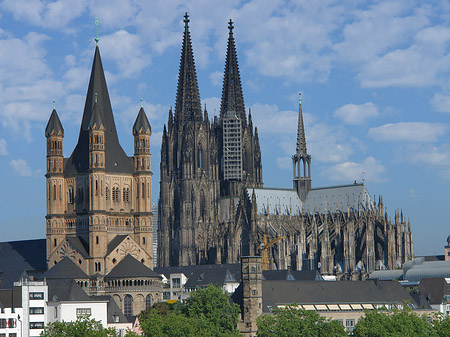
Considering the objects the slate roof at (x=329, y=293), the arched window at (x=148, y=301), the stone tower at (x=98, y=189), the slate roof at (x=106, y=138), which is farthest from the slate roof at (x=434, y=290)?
the slate roof at (x=106, y=138)

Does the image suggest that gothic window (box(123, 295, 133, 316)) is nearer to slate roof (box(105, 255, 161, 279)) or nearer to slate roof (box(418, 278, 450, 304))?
slate roof (box(105, 255, 161, 279))

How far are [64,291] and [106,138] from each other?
110 feet

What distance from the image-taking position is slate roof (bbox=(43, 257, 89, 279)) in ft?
511

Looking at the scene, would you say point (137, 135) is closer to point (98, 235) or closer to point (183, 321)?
point (98, 235)

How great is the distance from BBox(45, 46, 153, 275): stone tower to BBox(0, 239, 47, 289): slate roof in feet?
15.3

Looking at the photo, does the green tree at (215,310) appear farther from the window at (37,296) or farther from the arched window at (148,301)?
the arched window at (148,301)

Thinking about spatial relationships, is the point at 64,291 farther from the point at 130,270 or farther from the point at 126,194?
the point at 126,194

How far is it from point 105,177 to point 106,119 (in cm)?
895

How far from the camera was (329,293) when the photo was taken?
150125 mm

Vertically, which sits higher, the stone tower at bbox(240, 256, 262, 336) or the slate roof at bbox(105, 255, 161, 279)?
the slate roof at bbox(105, 255, 161, 279)

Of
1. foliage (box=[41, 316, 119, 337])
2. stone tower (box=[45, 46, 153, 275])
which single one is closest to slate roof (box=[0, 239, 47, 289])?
stone tower (box=[45, 46, 153, 275])

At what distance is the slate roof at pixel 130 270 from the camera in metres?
160

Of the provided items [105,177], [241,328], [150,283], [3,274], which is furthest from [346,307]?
[3,274]

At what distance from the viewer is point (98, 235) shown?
163250 millimetres
